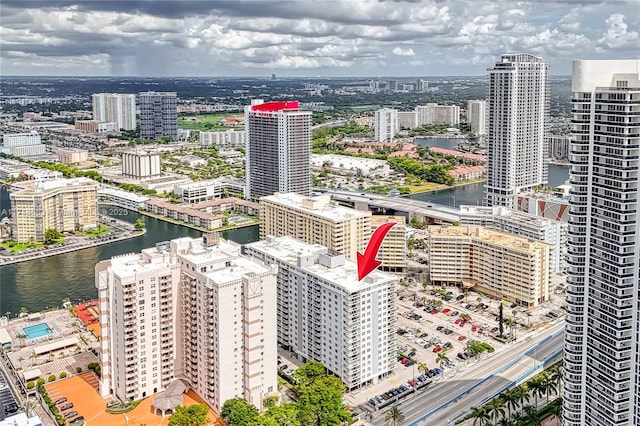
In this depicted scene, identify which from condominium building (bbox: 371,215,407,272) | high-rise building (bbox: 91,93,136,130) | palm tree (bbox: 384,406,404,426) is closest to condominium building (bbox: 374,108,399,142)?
high-rise building (bbox: 91,93,136,130)

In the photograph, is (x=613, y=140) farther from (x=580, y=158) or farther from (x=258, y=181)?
(x=258, y=181)

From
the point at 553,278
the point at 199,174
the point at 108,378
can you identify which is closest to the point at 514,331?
the point at 553,278

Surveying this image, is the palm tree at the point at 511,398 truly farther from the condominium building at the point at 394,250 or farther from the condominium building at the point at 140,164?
the condominium building at the point at 140,164

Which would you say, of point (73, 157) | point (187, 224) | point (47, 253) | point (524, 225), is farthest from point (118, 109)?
point (524, 225)

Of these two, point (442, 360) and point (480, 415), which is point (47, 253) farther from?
point (480, 415)

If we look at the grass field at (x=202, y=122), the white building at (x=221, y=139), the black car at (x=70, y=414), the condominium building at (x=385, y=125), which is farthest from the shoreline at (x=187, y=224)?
the grass field at (x=202, y=122)

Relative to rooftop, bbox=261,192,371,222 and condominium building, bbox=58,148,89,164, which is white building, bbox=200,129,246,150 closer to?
condominium building, bbox=58,148,89,164
